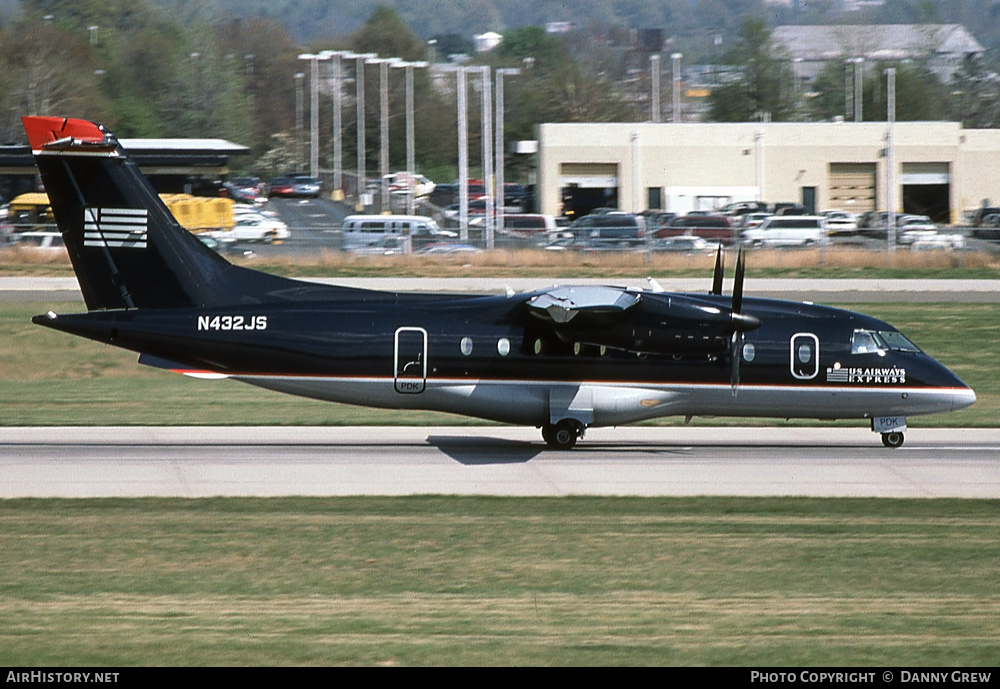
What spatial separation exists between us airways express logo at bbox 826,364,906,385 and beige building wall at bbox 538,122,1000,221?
62.5 meters

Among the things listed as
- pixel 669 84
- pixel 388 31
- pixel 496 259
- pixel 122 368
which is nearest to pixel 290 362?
pixel 122 368

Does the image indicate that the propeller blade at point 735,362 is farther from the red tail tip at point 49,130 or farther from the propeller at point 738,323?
the red tail tip at point 49,130

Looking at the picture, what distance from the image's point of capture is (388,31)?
16088 cm

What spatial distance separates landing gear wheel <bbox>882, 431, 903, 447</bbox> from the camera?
24797 mm

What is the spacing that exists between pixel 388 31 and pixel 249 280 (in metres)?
142

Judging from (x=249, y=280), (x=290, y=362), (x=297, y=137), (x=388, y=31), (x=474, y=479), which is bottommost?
(x=474, y=479)

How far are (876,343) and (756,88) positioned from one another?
104698 mm

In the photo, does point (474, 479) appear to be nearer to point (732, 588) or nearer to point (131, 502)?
point (131, 502)

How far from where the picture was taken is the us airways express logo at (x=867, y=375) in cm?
2400

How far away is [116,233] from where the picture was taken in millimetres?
23219

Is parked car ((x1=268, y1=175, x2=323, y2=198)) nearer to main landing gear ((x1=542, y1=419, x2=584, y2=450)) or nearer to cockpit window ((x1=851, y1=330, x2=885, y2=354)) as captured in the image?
main landing gear ((x1=542, y1=419, x2=584, y2=450))

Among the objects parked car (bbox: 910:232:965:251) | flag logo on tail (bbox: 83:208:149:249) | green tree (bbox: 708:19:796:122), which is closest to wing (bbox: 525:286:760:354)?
flag logo on tail (bbox: 83:208:149:249)

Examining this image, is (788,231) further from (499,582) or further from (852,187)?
(499,582)

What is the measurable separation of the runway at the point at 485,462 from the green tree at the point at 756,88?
101352mm
